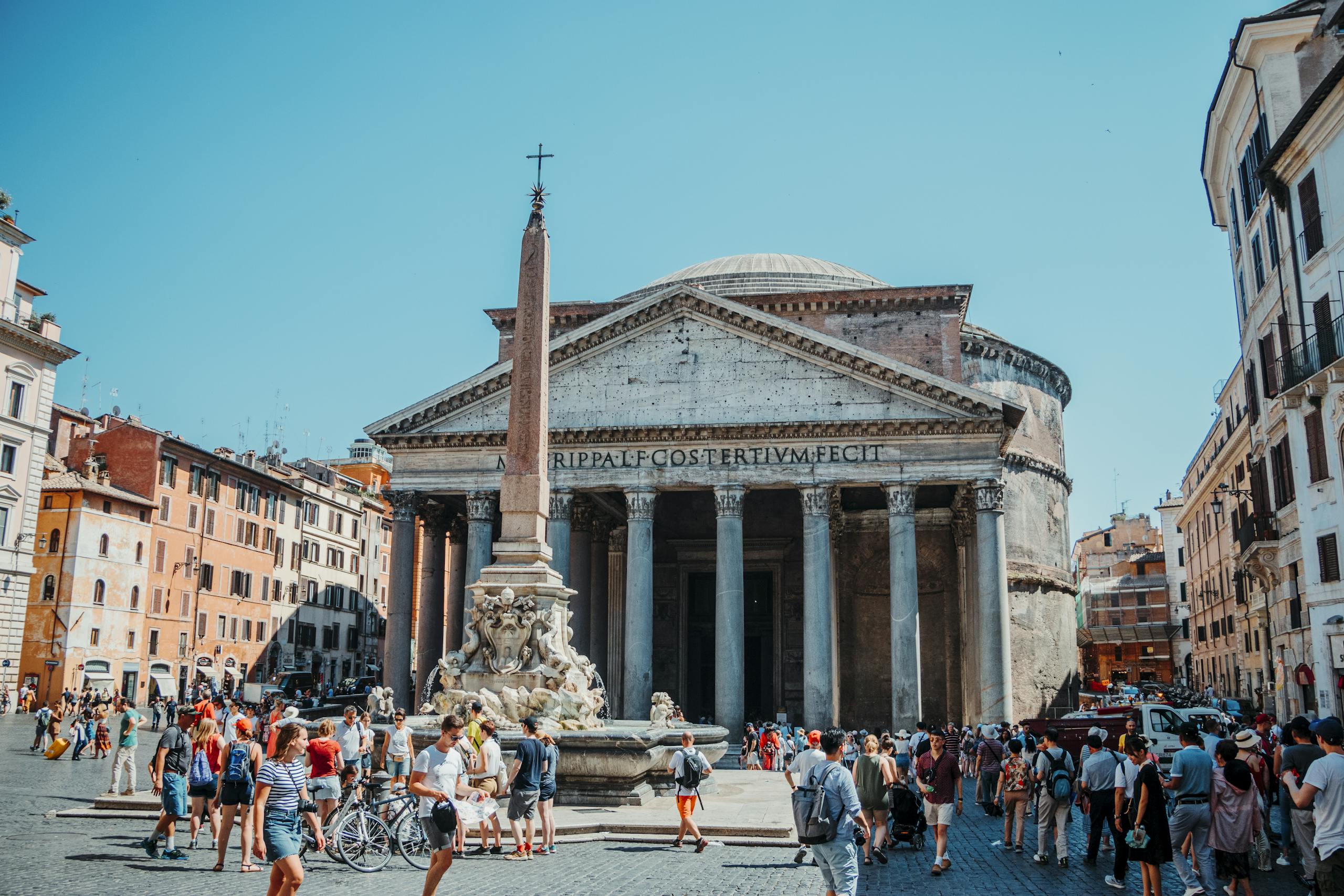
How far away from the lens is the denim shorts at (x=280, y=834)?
621 centimetres

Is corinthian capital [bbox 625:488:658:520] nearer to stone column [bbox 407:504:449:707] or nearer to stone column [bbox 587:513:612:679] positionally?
stone column [bbox 587:513:612:679]

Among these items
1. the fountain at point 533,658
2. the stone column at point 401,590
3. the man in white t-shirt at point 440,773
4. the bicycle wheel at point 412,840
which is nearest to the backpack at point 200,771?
the bicycle wheel at point 412,840

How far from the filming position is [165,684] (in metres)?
38.2

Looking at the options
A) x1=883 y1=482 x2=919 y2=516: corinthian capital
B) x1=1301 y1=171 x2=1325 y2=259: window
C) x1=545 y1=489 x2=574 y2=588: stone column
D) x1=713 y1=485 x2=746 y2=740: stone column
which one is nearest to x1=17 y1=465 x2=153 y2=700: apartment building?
x1=545 y1=489 x2=574 y2=588: stone column

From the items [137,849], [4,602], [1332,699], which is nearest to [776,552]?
[1332,699]

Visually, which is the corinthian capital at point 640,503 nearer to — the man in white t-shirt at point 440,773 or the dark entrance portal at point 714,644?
the dark entrance portal at point 714,644

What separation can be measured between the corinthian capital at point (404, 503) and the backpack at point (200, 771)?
18317 mm

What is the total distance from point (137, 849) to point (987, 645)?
19.1 m

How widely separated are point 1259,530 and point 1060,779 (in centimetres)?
1586

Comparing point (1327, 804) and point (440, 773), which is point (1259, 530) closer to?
point (1327, 804)

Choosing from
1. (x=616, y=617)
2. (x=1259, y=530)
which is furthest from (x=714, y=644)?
(x=1259, y=530)

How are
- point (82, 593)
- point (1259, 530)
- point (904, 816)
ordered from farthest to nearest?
point (82, 593) < point (1259, 530) < point (904, 816)

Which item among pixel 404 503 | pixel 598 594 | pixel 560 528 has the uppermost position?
pixel 404 503

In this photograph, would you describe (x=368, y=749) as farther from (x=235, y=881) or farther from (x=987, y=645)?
(x=987, y=645)
